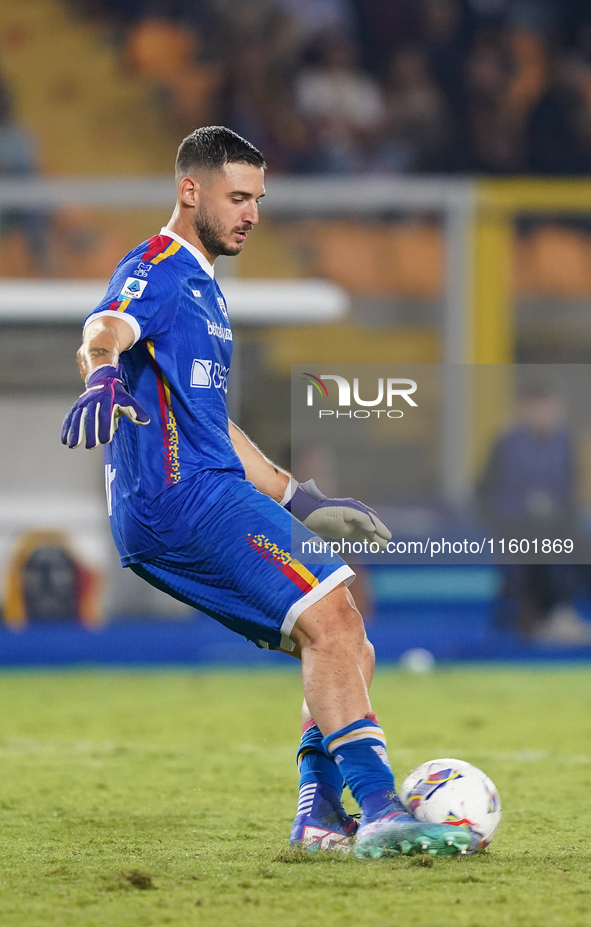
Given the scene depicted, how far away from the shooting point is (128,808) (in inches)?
165

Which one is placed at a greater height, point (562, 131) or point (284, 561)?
point (562, 131)

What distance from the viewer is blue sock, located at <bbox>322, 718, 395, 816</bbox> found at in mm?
3236

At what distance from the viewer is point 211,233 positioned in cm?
360

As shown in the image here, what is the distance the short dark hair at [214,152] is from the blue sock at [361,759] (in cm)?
154

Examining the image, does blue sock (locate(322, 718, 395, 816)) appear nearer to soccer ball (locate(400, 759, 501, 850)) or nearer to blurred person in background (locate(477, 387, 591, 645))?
soccer ball (locate(400, 759, 501, 850))

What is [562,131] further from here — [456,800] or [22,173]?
[456,800]

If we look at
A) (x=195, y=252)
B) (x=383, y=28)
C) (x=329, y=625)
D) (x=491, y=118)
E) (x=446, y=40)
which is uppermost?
(x=383, y=28)

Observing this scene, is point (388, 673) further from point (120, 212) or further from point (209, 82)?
point (209, 82)

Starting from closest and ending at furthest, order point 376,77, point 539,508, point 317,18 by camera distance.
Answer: point 539,508
point 376,77
point 317,18

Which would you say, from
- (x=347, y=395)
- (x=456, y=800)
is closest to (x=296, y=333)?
(x=347, y=395)

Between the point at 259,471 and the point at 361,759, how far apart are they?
36.7 inches

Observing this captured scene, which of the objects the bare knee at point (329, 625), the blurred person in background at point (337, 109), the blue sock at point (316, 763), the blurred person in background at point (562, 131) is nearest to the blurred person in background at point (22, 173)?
the blurred person in background at point (337, 109)

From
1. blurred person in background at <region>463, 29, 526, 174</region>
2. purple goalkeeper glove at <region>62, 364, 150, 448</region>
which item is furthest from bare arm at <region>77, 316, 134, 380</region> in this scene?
blurred person in background at <region>463, 29, 526, 174</region>

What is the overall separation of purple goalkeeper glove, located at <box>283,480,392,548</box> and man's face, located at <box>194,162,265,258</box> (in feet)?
2.44
